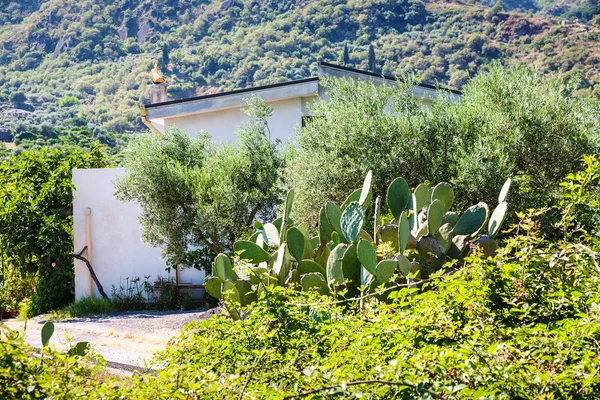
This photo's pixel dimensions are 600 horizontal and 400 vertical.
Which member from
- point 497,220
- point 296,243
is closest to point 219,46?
point 296,243

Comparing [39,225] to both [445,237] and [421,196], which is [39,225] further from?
[445,237]

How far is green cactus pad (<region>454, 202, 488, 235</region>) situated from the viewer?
6.76 metres

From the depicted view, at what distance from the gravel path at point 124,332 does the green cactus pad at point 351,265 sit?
3.00 metres

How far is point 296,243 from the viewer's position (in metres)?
6.85

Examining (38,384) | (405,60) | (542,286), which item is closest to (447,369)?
(542,286)

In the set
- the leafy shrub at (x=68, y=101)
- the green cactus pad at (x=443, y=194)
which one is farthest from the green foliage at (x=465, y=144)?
the leafy shrub at (x=68, y=101)

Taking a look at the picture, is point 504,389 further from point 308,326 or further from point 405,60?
point 405,60

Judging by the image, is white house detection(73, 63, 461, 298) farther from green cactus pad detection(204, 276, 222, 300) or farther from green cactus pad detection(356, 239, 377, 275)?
green cactus pad detection(356, 239, 377, 275)

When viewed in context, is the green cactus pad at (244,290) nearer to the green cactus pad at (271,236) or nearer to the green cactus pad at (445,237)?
the green cactus pad at (271,236)

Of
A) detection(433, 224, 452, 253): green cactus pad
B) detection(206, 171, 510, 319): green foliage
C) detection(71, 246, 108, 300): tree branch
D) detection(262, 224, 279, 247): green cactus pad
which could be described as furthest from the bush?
detection(433, 224, 452, 253): green cactus pad

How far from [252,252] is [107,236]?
8862mm

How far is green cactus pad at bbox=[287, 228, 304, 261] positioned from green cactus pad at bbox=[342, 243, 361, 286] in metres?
0.71

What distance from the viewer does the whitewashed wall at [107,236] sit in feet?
49.7

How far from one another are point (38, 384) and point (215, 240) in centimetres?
845
